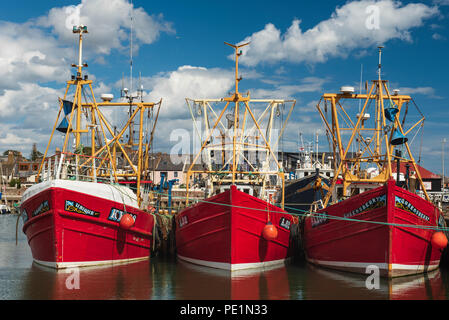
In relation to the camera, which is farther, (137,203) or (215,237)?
(137,203)

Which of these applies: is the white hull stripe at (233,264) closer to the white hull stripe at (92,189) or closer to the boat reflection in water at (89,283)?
the boat reflection in water at (89,283)

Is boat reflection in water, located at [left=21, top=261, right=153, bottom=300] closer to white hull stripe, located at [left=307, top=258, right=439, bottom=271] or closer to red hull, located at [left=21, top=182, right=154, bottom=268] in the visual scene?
red hull, located at [left=21, top=182, right=154, bottom=268]

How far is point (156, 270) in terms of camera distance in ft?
62.1

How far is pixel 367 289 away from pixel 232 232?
470 centimetres

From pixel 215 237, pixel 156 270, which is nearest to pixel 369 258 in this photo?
pixel 215 237

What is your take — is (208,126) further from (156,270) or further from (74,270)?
(74,270)

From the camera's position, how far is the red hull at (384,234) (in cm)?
1638

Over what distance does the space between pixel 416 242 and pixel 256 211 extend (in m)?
5.51

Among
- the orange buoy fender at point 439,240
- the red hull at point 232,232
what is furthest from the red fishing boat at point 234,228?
the orange buoy fender at point 439,240

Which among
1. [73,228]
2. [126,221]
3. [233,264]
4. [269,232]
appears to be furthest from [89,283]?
[269,232]

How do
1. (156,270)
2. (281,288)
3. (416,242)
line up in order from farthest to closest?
(156,270) < (416,242) < (281,288)

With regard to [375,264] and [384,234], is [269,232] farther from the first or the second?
[384,234]

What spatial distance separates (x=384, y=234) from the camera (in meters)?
16.4

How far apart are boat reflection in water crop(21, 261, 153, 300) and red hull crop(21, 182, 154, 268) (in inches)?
16.8
